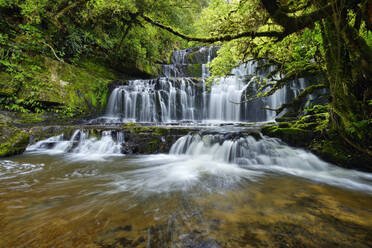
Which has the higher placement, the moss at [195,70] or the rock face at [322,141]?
the moss at [195,70]

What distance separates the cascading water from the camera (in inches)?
432

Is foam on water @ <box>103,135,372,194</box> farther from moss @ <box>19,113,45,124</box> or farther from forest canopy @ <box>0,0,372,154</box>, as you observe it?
moss @ <box>19,113,45,124</box>

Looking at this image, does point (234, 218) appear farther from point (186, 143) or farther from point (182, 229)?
point (186, 143)

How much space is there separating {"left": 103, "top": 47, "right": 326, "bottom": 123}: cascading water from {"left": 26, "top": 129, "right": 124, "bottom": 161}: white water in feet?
13.6

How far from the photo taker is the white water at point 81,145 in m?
6.01

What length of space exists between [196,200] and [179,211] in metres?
0.40

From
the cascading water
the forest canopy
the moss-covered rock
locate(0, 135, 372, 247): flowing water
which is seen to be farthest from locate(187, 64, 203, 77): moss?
locate(0, 135, 372, 247): flowing water

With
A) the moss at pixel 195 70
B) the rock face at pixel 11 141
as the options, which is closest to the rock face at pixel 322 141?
the rock face at pixel 11 141

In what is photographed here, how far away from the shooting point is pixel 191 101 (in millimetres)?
12133

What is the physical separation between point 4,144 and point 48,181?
327cm

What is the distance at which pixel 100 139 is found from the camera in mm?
6270

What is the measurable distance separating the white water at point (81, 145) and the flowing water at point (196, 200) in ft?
0.20

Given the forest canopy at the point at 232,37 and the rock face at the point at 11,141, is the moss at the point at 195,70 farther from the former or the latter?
the rock face at the point at 11,141

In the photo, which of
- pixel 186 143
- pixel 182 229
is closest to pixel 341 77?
pixel 182 229
